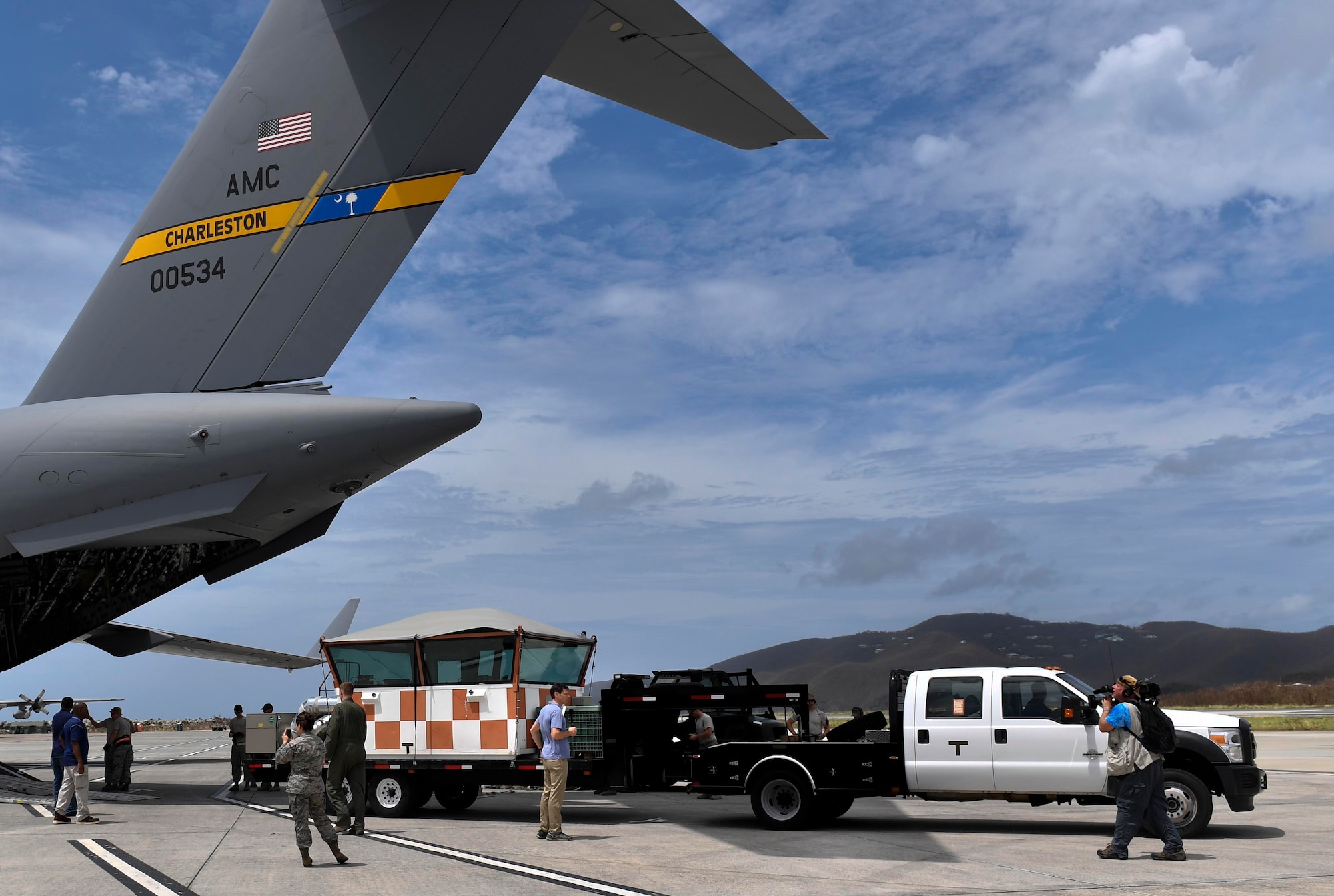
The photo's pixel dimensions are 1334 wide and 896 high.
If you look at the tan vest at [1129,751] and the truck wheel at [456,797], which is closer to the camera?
the tan vest at [1129,751]

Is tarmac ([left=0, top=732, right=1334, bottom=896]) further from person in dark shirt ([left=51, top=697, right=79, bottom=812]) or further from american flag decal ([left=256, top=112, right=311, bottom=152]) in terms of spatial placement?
american flag decal ([left=256, top=112, right=311, bottom=152])

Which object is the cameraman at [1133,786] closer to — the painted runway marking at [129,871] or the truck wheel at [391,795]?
the painted runway marking at [129,871]

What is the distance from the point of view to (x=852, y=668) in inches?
3836

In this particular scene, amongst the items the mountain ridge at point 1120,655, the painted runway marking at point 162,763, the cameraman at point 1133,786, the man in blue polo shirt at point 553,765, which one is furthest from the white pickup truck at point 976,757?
the mountain ridge at point 1120,655

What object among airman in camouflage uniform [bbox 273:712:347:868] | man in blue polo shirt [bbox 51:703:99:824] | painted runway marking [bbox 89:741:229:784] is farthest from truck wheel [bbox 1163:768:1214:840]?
painted runway marking [bbox 89:741:229:784]

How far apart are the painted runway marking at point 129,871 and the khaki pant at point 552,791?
391 centimetres

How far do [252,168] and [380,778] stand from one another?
801 cm

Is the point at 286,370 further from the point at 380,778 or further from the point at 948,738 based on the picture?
the point at 948,738

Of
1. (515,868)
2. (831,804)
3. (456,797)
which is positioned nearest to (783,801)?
(831,804)

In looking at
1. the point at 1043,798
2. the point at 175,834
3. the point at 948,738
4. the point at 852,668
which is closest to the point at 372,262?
the point at 175,834

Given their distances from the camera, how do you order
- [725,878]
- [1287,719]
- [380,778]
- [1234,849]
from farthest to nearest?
[1287,719] < [380,778] < [1234,849] < [725,878]

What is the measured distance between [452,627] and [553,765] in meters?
3.14

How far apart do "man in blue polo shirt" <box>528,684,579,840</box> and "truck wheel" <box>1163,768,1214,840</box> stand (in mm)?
6522

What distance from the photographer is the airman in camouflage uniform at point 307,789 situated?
930 cm
